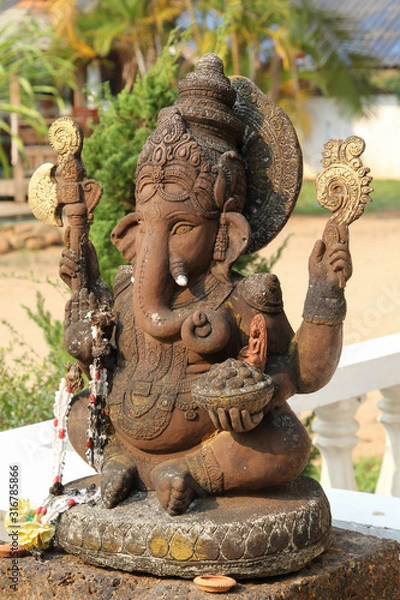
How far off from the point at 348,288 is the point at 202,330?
9.80 meters

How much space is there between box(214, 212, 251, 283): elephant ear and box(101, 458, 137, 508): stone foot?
1.71ft

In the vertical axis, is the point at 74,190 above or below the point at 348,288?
below

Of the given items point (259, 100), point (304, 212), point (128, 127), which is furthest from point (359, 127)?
point (259, 100)

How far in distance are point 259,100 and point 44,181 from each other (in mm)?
612

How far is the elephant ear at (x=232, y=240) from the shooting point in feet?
8.07

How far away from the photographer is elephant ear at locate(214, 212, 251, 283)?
2.46 meters

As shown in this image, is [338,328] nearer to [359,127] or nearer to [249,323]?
[249,323]

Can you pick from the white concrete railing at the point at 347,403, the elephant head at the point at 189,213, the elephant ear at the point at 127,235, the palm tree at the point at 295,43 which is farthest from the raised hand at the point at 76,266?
the palm tree at the point at 295,43

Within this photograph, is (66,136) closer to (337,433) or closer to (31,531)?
(31,531)

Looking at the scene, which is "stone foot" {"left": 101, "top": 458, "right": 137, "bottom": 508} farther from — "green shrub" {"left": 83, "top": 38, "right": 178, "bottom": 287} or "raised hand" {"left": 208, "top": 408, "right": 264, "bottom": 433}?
"green shrub" {"left": 83, "top": 38, "right": 178, "bottom": 287}

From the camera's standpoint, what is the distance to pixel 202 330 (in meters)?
2.39

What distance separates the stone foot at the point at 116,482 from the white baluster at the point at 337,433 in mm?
1694

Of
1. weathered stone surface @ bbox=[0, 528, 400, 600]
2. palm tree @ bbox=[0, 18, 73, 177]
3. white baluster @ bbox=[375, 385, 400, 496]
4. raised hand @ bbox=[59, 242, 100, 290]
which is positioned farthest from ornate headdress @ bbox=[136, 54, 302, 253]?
palm tree @ bbox=[0, 18, 73, 177]

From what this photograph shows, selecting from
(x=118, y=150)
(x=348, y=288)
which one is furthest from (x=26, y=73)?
(x=118, y=150)
